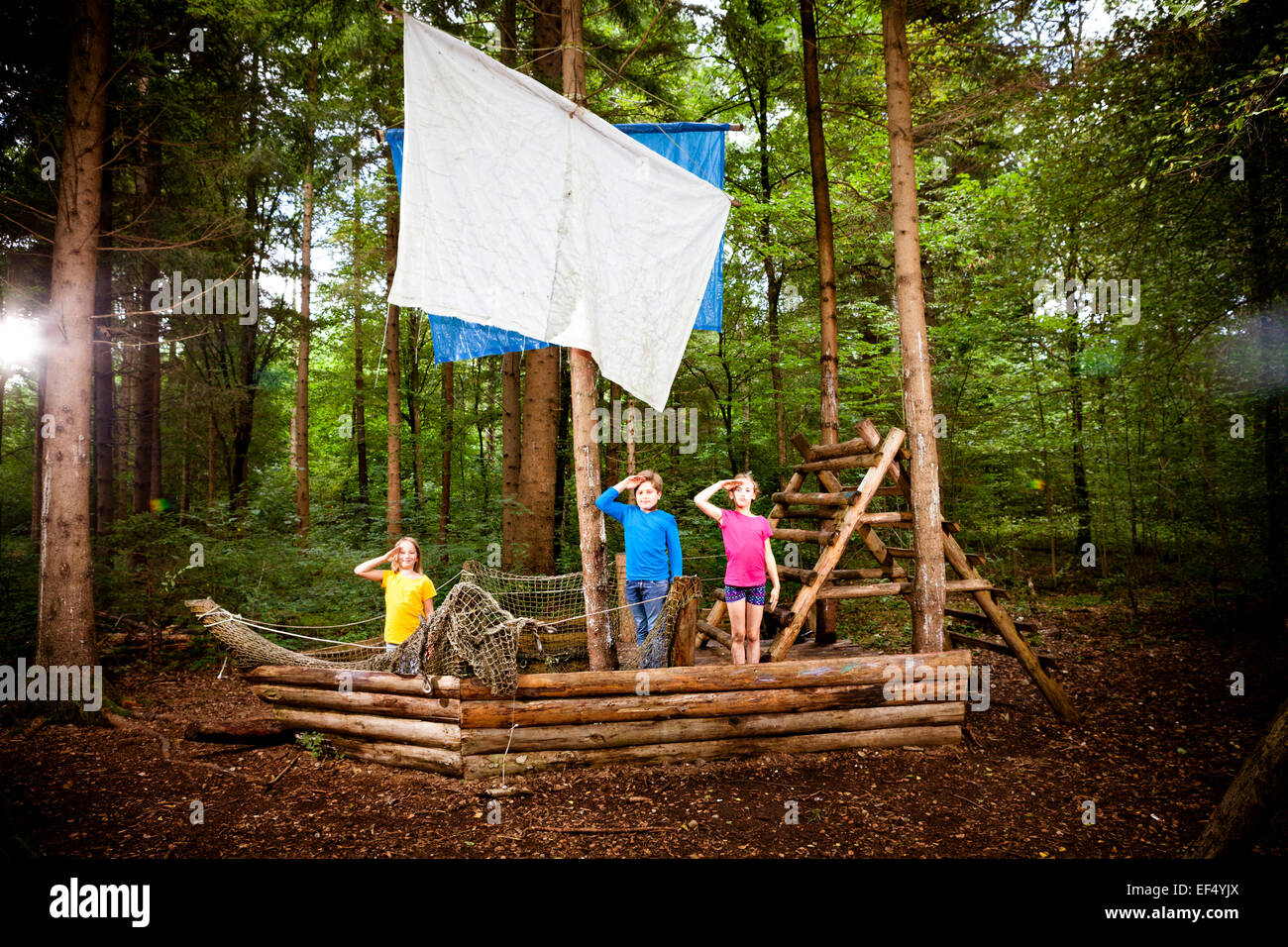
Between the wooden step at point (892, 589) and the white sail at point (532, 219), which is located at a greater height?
the white sail at point (532, 219)

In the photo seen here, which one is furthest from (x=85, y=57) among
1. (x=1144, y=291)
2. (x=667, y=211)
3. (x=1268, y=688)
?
(x=1268, y=688)

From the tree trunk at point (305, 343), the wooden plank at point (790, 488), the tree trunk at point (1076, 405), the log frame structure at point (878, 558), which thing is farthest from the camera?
the tree trunk at point (305, 343)

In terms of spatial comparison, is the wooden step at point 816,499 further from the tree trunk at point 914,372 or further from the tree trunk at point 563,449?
the tree trunk at point 563,449

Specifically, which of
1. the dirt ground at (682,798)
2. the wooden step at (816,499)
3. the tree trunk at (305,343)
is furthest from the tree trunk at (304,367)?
the wooden step at (816,499)

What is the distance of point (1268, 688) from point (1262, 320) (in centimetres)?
399

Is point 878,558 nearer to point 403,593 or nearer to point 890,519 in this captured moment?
point 890,519

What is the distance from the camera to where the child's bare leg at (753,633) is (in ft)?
16.8

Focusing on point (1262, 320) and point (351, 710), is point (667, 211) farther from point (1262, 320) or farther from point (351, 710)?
point (1262, 320)

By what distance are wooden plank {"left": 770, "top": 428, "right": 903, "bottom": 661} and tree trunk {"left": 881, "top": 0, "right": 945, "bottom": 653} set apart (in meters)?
0.23

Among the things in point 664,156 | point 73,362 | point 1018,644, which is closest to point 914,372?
point 1018,644

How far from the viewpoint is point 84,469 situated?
5.85 metres

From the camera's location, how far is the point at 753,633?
517cm

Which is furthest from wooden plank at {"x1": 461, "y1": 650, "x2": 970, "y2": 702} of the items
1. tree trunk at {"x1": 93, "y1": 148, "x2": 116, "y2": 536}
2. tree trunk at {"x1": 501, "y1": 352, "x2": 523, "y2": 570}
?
tree trunk at {"x1": 93, "y1": 148, "x2": 116, "y2": 536}

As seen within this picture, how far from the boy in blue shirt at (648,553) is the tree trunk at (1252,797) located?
338cm
